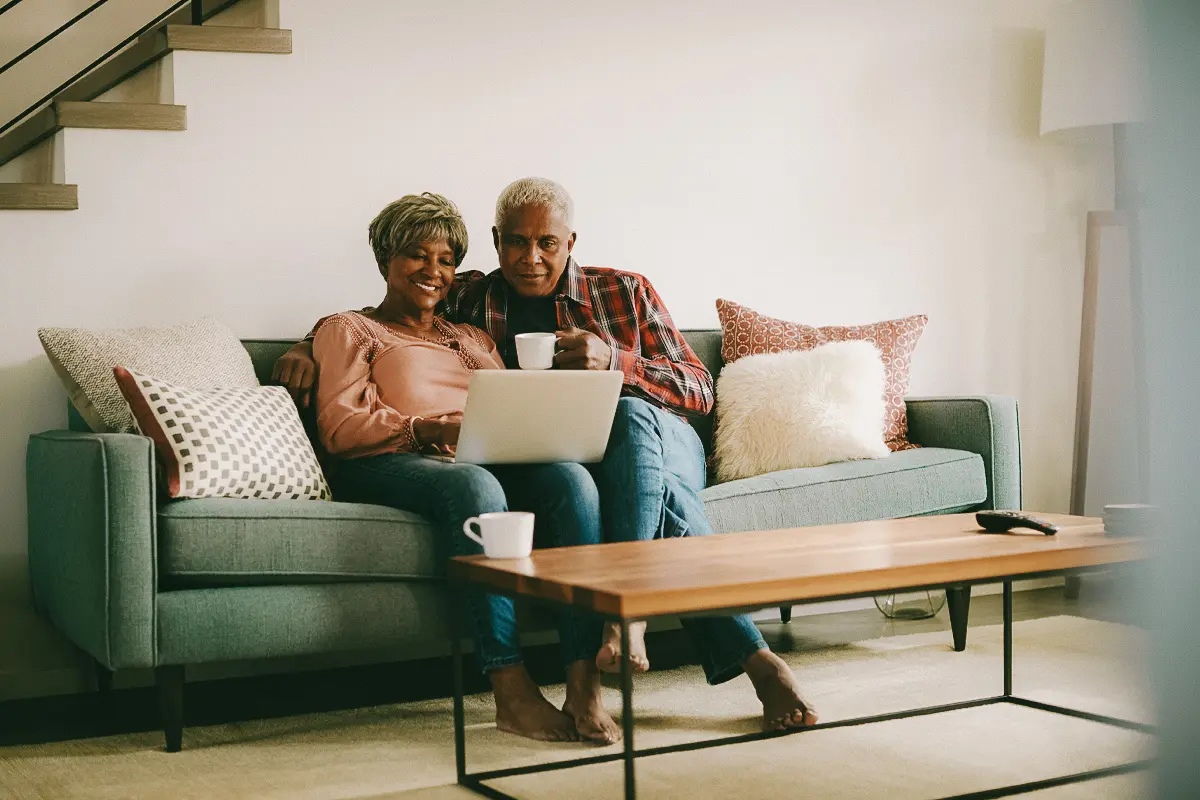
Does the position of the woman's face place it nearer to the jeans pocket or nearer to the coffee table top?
the jeans pocket

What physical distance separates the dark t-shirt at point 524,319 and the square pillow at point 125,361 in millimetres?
614

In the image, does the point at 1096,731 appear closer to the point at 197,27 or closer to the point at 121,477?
the point at 121,477

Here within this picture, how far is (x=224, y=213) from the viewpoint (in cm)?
308

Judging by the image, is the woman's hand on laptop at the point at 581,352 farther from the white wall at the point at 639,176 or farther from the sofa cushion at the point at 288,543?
the white wall at the point at 639,176

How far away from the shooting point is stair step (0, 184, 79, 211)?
2.81 metres

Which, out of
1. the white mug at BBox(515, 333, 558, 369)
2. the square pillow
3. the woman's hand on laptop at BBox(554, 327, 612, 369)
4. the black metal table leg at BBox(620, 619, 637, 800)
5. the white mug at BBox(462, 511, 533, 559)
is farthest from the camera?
the woman's hand on laptop at BBox(554, 327, 612, 369)

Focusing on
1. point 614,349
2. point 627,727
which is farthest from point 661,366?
point 627,727

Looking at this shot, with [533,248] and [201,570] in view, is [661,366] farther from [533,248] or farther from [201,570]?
[201,570]

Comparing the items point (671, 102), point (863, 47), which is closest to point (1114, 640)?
point (671, 102)

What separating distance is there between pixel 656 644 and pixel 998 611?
1114mm

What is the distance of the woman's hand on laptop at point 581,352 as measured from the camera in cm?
270

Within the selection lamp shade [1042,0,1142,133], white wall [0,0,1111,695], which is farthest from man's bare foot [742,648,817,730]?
lamp shade [1042,0,1142,133]

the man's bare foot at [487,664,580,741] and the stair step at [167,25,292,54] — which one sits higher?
the stair step at [167,25,292,54]

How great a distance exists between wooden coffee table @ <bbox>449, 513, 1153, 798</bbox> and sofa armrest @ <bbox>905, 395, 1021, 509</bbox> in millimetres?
950
